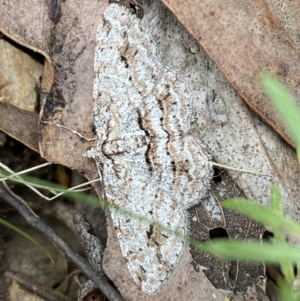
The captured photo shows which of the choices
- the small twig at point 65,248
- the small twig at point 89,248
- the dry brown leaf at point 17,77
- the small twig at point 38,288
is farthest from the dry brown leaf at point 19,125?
the small twig at point 38,288

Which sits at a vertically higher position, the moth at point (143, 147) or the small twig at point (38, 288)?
the moth at point (143, 147)

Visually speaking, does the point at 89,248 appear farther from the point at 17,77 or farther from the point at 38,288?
the point at 17,77

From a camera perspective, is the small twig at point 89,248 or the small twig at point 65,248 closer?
the small twig at point 65,248

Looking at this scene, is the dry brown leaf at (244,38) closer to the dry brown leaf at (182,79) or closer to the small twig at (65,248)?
the dry brown leaf at (182,79)

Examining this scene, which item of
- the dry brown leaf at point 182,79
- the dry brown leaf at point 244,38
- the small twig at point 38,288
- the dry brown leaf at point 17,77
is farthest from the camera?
the dry brown leaf at point 17,77

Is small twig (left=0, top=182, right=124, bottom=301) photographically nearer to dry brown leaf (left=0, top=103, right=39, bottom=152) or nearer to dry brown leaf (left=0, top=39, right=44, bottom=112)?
dry brown leaf (left=0, top=103, right=39, bottom=152)

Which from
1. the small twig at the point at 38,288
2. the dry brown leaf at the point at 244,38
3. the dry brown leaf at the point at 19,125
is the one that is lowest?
the small twig at the point at 38,288

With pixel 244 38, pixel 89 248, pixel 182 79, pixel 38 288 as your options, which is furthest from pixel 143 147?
pixel 38 288
